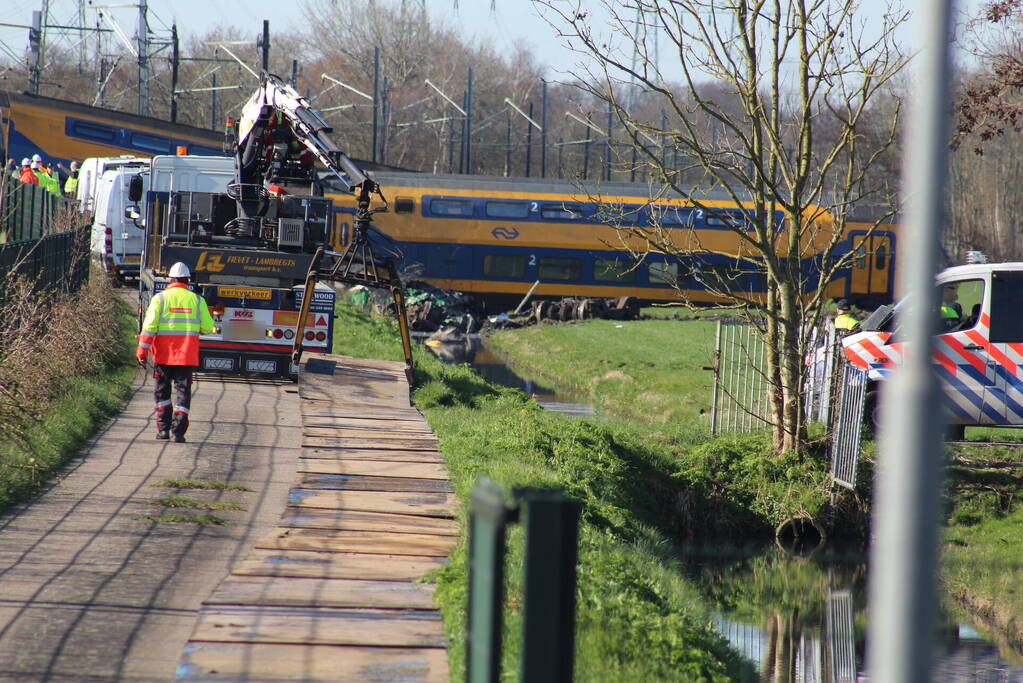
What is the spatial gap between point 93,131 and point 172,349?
95.8 ft

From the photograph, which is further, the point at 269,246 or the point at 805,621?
the point at 269,246

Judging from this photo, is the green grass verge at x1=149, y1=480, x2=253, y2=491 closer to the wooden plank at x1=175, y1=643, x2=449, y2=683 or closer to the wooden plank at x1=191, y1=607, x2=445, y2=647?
the wooden plank at x1=191, y1=607, x2=445, y2=647

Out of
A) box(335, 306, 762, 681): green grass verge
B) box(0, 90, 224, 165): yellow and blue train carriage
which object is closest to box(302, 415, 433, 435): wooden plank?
box(335, 306, 762, 681): green grass verge

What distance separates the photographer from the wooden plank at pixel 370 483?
11.1 m

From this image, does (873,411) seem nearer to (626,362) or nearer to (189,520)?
(189,520)

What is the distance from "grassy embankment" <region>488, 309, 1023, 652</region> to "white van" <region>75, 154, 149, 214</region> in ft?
35.8

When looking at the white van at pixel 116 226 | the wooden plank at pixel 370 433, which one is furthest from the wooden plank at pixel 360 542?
the white van at pixel 116 226

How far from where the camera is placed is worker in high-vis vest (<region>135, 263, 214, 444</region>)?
1288 cm

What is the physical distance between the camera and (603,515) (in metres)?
11.1

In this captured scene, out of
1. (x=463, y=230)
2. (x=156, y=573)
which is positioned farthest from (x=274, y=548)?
(x=463, y=230)

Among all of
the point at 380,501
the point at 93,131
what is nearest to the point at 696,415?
the point at 380,501

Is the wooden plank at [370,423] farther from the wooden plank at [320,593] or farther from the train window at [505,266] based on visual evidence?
the train window at [505,266]

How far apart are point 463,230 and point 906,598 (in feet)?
133

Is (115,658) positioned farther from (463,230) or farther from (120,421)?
(463,230)
